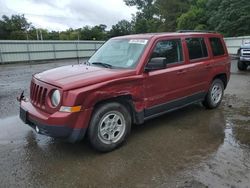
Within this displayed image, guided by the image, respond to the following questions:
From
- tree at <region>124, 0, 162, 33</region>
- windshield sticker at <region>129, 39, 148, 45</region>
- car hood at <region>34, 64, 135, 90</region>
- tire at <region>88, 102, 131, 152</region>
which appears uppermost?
tree at <region>124, 0, 162, 33</region>

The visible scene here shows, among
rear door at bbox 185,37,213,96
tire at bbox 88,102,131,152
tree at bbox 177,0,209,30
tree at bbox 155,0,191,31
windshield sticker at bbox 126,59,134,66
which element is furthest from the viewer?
tree at bbox 155,0,191,31

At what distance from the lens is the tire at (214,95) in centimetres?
605

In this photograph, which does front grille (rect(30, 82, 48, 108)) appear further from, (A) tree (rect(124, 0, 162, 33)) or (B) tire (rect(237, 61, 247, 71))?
(A) tree (rect(124, 0, 162, 33))

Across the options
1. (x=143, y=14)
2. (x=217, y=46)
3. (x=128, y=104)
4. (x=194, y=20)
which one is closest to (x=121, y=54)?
(x=128, y=104)

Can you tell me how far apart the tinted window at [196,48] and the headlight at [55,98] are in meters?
2.91

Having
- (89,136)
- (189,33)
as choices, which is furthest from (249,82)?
(89,136)

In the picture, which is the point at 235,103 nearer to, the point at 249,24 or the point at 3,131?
the point at 3,131

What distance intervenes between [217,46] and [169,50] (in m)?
1.84

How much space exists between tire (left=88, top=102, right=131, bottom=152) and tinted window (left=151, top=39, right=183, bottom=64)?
48.2 inches

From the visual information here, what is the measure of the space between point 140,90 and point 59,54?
65.1 ft

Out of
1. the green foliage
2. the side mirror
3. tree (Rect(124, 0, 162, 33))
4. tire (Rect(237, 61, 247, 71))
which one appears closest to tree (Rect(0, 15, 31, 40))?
the green foliage

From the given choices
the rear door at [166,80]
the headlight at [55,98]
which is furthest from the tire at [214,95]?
the headlight at [55,98]

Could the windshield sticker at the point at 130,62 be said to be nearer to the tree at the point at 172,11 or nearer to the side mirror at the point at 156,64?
the side mirror at the point at 156,64

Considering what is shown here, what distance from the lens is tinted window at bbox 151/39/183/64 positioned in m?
4.75
